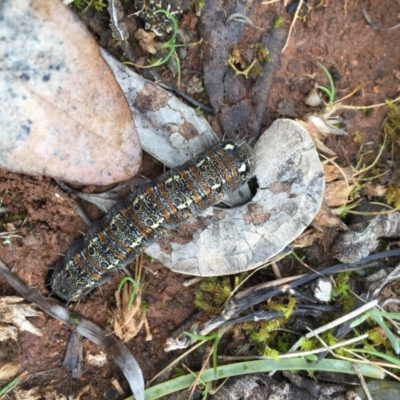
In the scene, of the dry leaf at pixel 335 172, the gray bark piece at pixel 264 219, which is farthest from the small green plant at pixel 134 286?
the dry leaf at pixel 335 172

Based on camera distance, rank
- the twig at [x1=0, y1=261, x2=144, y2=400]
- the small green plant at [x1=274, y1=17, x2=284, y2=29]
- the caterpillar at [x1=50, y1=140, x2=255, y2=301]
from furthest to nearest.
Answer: the small green plant at [x1=274, y1=17, x2=284, y2=29] < the twig at [x1=0, y1=261, x2=144, y2=400] < the caterpillar at [x1=50, y1=140, x2=255, y2=301]

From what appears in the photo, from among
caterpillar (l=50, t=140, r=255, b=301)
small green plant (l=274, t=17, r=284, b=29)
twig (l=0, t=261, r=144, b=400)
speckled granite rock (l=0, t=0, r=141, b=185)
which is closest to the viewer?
speckled granite rock (l=0, t=0, r=141, b=185)

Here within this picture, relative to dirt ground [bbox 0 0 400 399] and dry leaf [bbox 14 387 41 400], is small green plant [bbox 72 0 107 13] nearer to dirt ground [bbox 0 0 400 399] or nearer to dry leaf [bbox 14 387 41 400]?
dirt ground [bbox 0 0 400 399]

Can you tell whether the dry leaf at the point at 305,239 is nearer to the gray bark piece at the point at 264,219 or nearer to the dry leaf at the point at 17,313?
the gray bark piece at the point at 264,219

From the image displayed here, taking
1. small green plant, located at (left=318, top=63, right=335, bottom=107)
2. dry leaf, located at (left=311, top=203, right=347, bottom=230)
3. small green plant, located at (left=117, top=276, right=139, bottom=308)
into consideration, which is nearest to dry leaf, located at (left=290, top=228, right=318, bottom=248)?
dry leaf, located at (left=311, top=203, right=347, bottom=230)

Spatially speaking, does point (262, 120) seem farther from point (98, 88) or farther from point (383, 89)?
point (98, 88)

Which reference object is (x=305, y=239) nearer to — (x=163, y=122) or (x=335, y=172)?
(x=335, y=172)

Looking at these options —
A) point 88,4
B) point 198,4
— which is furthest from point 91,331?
point 198,4
